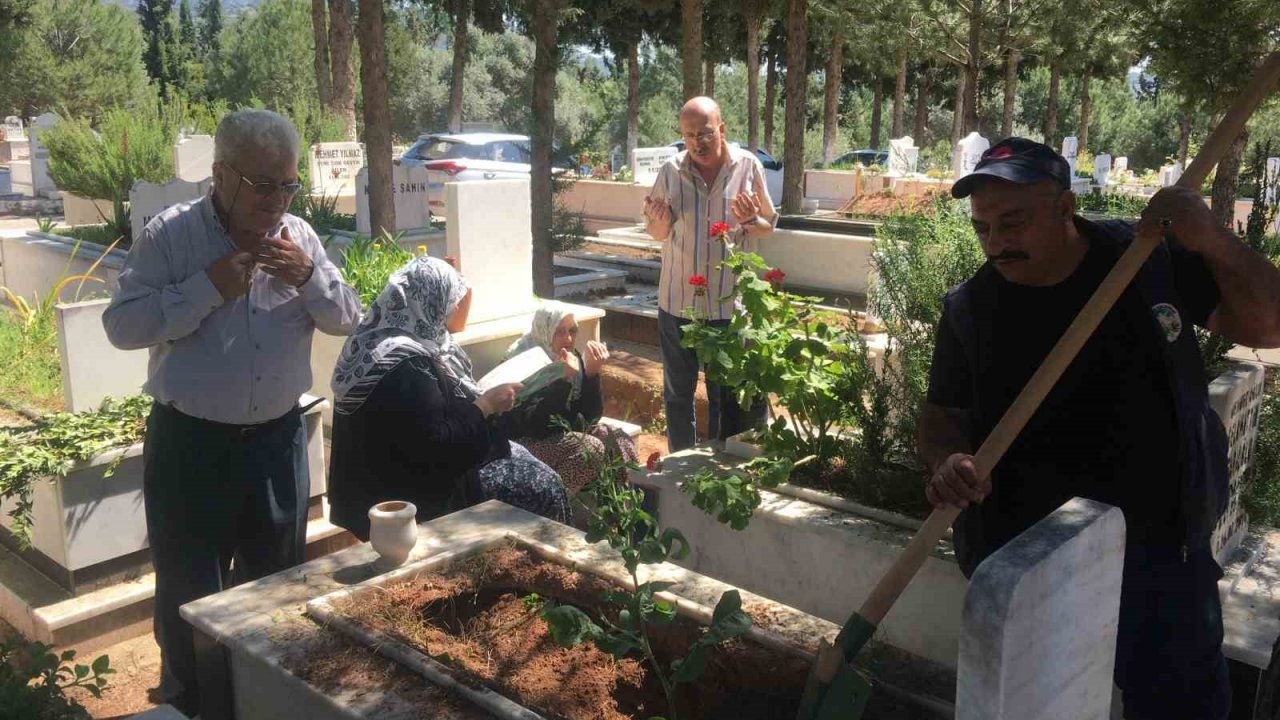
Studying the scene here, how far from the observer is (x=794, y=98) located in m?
16.0

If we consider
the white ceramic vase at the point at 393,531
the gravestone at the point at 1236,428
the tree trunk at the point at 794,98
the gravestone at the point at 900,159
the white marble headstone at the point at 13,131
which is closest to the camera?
the white ceramic vase at the point at 393,531

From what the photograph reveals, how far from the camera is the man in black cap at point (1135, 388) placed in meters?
2.01

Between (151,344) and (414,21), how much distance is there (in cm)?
4022

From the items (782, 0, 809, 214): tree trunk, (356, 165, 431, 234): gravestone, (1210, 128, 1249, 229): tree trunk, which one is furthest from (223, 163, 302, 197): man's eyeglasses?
(782, 0, 809, 214): tree trunk

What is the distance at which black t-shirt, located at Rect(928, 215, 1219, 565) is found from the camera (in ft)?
6.64

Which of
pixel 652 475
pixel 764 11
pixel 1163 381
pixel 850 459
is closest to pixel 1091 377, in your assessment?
pixel 1163 381

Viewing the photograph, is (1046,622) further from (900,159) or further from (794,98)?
(900,159)

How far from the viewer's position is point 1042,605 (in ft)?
4.59

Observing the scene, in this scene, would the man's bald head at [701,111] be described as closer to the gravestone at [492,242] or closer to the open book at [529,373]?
the open book at [529,373]

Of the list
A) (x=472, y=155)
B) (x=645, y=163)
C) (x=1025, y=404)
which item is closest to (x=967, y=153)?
(x=645, y=163)

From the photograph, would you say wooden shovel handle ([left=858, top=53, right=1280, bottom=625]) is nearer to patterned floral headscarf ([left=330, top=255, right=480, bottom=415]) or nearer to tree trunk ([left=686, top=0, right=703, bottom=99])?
patterned floral headscarf ([left=330, top=255, right=480, bottom=415])

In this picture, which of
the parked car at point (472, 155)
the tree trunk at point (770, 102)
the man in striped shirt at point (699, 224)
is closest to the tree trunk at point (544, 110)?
the man in striped shirt at point (699, 224)

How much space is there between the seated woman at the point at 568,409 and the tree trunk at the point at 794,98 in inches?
480

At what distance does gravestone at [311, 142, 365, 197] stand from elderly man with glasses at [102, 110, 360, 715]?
12.6m
